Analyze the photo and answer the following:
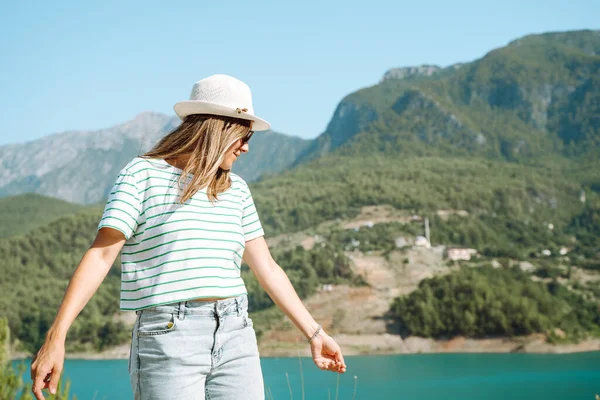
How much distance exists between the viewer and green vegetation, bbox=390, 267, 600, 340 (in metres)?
51.3

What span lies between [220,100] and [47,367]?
85cm

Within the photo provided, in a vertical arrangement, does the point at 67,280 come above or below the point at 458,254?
above

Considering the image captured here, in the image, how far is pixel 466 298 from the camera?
53.4m

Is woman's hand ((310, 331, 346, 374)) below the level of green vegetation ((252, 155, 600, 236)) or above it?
below

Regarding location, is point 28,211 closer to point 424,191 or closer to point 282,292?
point 424,191

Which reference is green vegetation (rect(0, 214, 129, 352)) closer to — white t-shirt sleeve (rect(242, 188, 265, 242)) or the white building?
the white building

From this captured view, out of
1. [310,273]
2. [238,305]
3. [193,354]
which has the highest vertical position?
[238,305]

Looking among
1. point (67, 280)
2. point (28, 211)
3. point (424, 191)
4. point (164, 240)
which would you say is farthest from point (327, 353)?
point (28, 211)

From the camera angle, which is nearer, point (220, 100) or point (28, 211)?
point (220, 100)

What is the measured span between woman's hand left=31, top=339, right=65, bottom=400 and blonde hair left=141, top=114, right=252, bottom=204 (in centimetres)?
53

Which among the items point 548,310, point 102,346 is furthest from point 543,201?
point 102,346

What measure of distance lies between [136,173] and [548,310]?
55.6 metres

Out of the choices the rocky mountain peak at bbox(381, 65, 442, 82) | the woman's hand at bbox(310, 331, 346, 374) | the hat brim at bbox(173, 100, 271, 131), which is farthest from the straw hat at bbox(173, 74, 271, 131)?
the rocky mountain peak at bbox(381, 65, 442, 82)

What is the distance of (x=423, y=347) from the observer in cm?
5156
